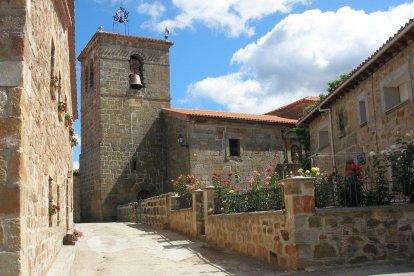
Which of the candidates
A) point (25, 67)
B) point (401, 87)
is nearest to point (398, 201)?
point (401, 87)

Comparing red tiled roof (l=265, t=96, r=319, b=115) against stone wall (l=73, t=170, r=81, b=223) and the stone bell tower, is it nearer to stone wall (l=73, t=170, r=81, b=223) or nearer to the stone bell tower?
the stone bell tower

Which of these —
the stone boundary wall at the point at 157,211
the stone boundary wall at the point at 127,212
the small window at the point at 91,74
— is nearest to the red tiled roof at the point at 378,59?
the stone boundary wall at the point at 157,211

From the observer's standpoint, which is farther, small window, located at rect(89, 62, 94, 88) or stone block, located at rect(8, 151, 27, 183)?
small window, located at rect(89, 62, 94, 88)

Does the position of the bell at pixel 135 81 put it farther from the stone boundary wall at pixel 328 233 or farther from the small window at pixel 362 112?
the stone boundary wall at pixel 328 233

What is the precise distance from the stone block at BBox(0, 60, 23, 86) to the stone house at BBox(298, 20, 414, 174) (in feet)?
27.5

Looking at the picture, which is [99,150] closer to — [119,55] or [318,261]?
[119,55]

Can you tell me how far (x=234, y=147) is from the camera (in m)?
24.5

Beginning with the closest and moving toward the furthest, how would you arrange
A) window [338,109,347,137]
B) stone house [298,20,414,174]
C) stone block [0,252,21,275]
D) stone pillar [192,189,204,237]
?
1. stone block [0,252,21,275]
2. stone house [298,20,414,174]
3. stone pillar [192,189,204,237]
4. window [338,109,347,137]

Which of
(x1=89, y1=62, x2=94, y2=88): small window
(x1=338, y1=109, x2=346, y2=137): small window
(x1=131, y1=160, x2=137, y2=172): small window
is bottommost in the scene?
(x1=131, y1=160, x2=137, y2=172): small window

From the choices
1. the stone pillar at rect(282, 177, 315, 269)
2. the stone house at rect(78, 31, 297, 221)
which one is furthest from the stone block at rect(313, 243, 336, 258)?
the stone house at rect(78, 31, 297, 221)

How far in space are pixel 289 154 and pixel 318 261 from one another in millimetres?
18386

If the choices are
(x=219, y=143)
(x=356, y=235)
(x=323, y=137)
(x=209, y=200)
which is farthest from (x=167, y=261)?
(x=219, y=143)

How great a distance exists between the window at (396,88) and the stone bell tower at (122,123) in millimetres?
16089

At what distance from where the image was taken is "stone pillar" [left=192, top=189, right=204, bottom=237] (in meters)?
13.2
